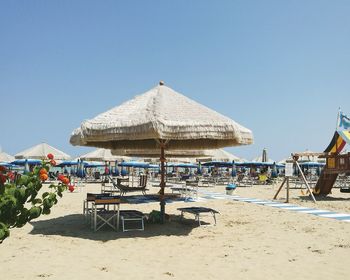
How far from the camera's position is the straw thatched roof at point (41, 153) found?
2095cm

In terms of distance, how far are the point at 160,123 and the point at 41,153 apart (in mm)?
16257

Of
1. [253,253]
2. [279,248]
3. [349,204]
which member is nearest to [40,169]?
[253,253]

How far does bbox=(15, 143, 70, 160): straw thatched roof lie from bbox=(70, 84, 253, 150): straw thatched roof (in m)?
13.9

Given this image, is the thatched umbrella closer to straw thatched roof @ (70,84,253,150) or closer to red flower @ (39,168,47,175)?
straw thatched roof @ (70,84,253,150)

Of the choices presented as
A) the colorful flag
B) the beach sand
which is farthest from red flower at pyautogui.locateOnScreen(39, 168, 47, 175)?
the colorful flag

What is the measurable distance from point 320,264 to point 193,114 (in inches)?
151

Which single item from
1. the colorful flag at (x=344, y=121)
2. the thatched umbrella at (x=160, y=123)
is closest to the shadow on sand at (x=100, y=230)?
the thatched umbrella at (x=160, y=123)

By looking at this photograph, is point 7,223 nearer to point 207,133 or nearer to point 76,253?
point 76,253

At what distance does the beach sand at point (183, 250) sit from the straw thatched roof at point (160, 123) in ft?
6.59

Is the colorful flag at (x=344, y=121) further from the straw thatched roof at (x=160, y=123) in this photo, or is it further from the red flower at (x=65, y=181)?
the red flower at (x=65, y=181)

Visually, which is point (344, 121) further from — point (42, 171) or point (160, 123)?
point (42, 171)

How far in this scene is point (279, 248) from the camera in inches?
253

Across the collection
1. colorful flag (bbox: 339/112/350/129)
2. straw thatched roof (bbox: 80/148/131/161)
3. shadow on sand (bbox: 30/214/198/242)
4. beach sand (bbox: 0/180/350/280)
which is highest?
colorful flag (bbox: 339/112/350/129)

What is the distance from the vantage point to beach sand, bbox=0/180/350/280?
4949mm
